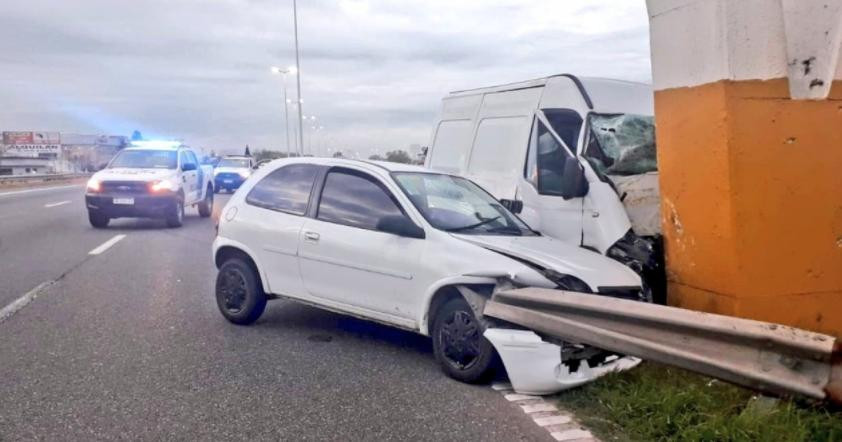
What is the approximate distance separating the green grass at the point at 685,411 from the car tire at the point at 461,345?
0.55m

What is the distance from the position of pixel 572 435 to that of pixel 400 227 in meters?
2.12

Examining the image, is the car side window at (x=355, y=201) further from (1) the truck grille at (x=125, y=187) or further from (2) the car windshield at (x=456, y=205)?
(1) the truck grille at (x=125, y=187)

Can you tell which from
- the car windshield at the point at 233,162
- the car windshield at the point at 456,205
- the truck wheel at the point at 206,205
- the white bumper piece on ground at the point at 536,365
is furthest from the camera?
the car windshield at the point at 233,162

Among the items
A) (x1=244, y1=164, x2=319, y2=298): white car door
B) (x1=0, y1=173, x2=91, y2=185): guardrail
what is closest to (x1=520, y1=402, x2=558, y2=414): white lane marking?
(x1=244, y1=164, x2=319, y2=298): white car door

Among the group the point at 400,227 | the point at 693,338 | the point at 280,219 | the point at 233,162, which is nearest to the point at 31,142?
the point at 233,162

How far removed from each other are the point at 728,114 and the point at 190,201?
1502 cm

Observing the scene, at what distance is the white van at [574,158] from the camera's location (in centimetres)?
629

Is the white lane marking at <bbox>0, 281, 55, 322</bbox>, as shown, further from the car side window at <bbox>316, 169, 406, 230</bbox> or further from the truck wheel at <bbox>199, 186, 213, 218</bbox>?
the truck wheel at <bbox>199, 186, 213, 218</bbox>

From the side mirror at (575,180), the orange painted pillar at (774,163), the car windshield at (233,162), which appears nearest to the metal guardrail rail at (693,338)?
the orange painted pillar at (774,163)

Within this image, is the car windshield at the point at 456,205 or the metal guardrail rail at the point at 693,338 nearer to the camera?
the metal guardrail rail at the point at 693,338

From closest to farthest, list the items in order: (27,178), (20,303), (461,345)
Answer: (461,345) < (20,303) < (27,178)

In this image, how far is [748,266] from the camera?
506cm

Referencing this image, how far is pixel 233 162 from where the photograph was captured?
36.1m

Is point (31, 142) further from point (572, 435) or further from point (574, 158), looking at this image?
point (572, 435)
